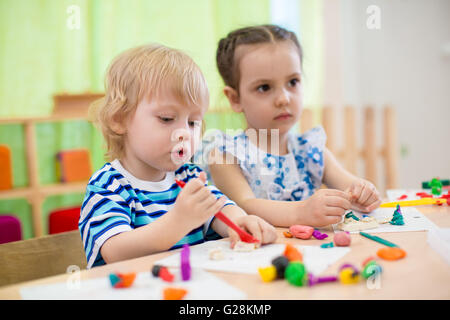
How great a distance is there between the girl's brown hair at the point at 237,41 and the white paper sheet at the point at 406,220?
1.66ft

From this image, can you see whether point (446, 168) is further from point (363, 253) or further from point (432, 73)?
point (363, 253)

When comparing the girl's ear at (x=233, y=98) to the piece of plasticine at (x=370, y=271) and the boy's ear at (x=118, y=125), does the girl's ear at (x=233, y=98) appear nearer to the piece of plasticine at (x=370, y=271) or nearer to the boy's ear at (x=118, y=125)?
the boy's ear at (x=118, y=125)

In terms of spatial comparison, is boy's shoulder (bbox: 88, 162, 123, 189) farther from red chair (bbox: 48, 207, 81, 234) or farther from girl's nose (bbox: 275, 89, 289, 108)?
red chair (bbox: 48, 207, 81, 234)

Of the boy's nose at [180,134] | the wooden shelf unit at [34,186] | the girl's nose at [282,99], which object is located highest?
the girl's nose at [282,99]

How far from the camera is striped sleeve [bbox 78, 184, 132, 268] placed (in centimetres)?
72

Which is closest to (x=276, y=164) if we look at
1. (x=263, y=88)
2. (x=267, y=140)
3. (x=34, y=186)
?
(x=267, y=140)

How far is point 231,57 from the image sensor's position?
120 cm

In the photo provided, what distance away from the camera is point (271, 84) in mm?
1119

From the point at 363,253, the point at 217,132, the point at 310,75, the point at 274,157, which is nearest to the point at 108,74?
the point at 217,132

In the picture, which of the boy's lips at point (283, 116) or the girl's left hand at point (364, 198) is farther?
the boy's lips at point (283, 116)

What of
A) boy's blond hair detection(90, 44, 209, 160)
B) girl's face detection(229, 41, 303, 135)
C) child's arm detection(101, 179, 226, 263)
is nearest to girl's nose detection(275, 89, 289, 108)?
girl's face detection(229, 41, 303, 135)

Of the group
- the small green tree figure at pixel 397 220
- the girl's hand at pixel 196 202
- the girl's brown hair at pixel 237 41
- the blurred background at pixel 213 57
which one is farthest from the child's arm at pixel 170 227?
the blurred background at pixel 213 57

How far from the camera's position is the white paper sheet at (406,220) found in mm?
748

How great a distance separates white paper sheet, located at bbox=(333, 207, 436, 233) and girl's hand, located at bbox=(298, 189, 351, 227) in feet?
0.08
